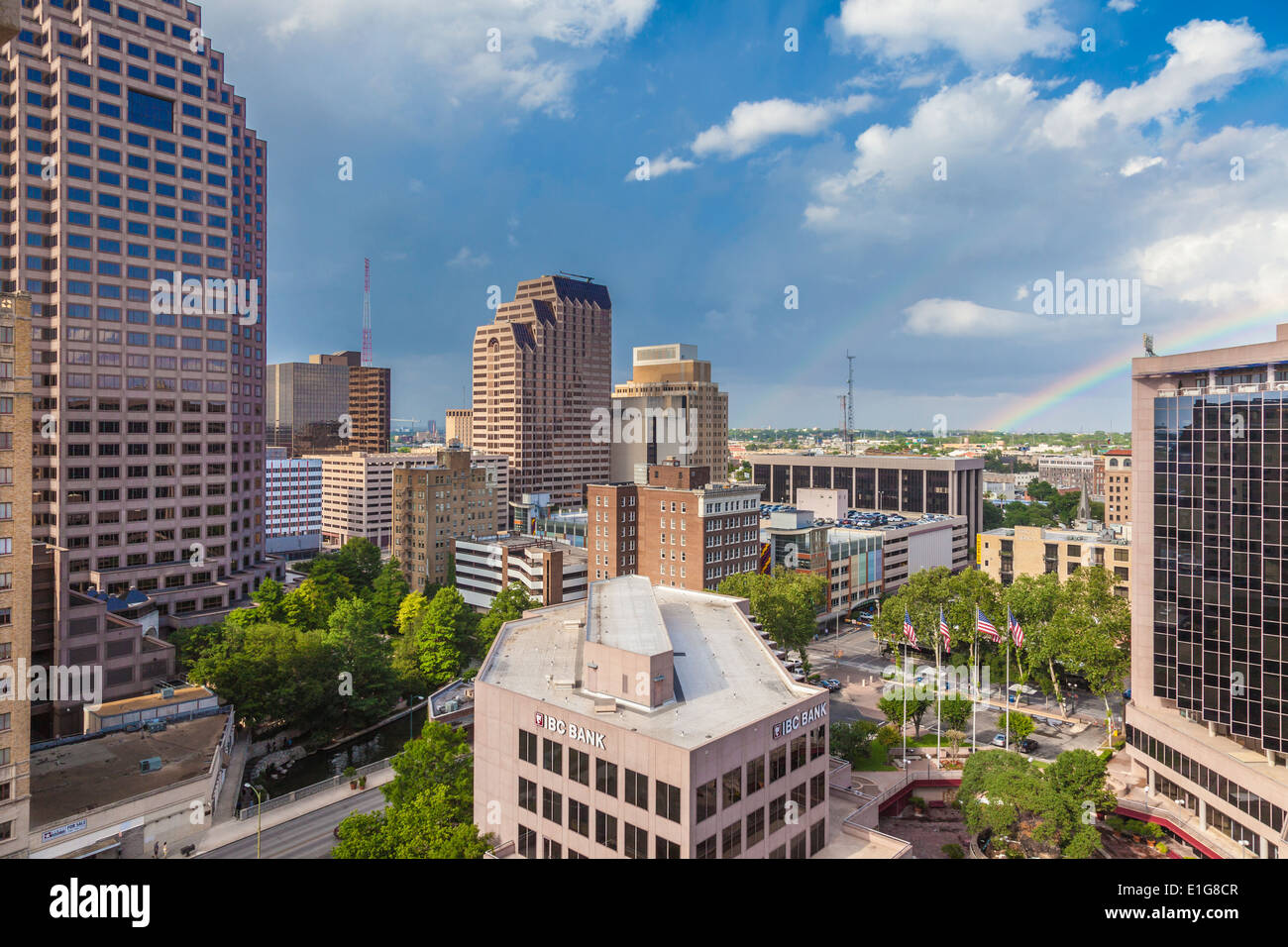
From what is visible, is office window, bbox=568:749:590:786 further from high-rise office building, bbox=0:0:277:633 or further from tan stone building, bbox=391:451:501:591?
tan stone building, bbox=391:451:501:591

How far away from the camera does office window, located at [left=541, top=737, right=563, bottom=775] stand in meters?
29.3

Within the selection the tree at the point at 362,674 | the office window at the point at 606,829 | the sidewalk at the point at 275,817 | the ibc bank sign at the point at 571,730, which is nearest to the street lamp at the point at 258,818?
the sidewalk at the point at 275,817

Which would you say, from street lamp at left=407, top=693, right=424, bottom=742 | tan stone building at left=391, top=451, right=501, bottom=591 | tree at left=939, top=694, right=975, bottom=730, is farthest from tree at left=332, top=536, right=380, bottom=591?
tree at left=939, top=694, right=975, bottom=730

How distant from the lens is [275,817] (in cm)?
3984

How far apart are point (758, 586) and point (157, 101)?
69.7m

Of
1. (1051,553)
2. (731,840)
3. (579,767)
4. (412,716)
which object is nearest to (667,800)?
(731,840)

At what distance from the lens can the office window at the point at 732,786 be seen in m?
26.5

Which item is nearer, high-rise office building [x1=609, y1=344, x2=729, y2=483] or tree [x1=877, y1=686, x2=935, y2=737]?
tree [x1=877, y1=686, x2=935, y2=737]

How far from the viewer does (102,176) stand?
2562 inches

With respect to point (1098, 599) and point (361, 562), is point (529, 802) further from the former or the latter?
point (361, 562)

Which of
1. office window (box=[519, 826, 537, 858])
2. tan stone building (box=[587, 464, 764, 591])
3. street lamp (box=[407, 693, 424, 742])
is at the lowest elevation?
street lamp (box=[407, 693, 424, 742])

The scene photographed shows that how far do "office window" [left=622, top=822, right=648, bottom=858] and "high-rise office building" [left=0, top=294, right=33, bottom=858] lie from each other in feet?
84.1

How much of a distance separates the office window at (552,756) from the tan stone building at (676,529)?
136 ft
